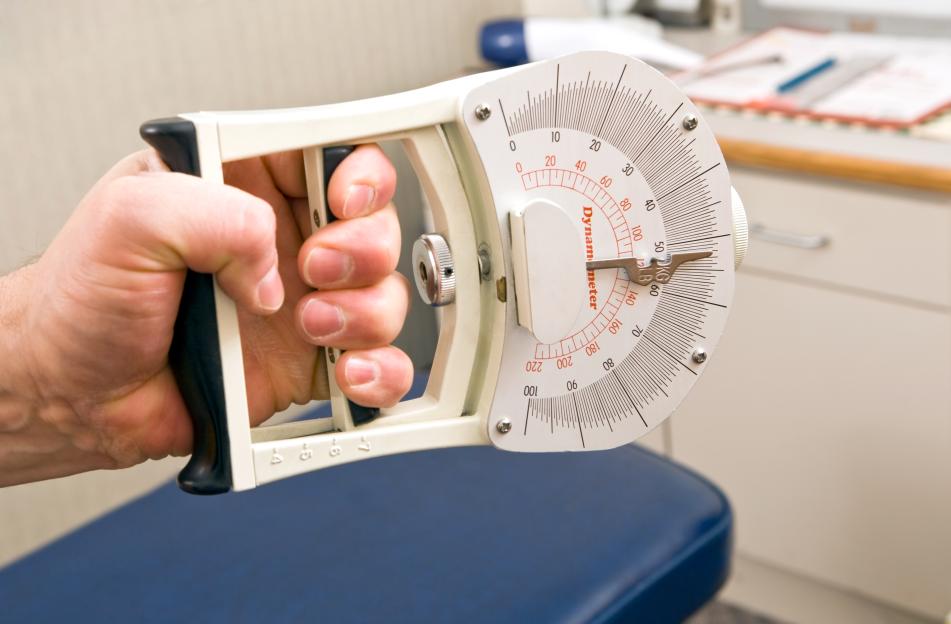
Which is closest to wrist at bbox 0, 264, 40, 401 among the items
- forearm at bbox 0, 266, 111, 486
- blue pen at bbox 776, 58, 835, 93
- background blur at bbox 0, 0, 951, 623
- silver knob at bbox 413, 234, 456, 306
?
forearm at bbox 0, 266, 111, 486

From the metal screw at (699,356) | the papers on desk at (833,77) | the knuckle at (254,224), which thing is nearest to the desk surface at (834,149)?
the papers on desk at (833,77)

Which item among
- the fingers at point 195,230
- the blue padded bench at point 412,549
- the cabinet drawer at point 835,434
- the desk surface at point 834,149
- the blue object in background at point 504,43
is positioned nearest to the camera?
the fingers at point 195,230

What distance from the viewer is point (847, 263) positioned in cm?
145

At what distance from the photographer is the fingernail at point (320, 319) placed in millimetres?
715

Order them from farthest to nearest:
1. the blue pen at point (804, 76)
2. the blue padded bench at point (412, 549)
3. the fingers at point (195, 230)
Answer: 1. the blue pen at point (804, 76)
2. the blue padded bench at point (412, 549)
3. the fingers at point (195, 230)

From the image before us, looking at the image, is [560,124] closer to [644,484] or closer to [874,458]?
[644,484]

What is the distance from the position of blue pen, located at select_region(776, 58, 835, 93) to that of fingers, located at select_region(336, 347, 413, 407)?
99cm

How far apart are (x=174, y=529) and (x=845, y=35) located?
122 centimetres

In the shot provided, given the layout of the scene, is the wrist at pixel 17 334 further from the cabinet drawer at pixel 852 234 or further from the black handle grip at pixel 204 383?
the cabinet drawer at pixel 852 234

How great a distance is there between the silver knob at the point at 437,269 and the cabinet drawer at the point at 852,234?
84 cm

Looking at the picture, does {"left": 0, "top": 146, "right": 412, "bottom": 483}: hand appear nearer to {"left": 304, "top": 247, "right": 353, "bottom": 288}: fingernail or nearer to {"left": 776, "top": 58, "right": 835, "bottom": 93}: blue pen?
{"left": 304, "top": 247, "right": 353, "bottom": 288}: fingernail

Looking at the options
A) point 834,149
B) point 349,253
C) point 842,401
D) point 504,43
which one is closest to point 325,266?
point 349,253

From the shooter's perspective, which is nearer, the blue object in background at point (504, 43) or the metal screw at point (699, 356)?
the metal screw at point (699, 356)

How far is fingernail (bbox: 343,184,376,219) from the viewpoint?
70 centimetres
